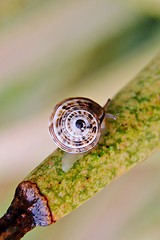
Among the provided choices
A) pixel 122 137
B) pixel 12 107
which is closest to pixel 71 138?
pixel 122 137

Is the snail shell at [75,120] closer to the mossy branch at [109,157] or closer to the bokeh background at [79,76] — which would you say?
the mossy branch at [109,157]

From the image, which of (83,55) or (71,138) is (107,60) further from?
(71,138)

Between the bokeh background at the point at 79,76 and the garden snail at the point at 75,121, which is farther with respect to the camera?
the bokeh background at the point at 79,76

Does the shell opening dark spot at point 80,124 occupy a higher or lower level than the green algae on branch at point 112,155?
higher

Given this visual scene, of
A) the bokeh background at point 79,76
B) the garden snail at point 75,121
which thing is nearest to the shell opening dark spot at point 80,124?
the garden snail at point 75,121

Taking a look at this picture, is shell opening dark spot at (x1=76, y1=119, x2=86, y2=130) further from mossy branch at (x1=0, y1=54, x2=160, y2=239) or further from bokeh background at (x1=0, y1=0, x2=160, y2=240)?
bokeh background at (x1=0, y1=0, x2=160, y2=240)
